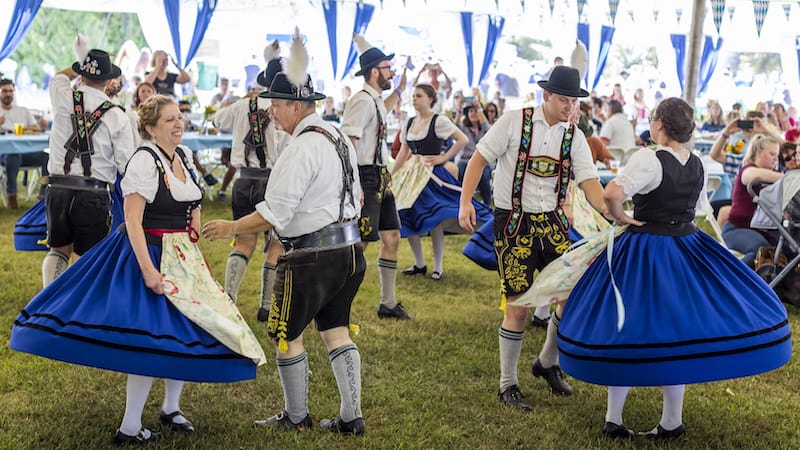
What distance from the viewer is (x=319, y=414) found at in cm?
366

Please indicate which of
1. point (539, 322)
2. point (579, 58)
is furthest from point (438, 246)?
point (579, 58)

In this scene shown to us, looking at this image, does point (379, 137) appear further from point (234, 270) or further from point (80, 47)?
point (80, 47)

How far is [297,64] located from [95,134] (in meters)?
1.86

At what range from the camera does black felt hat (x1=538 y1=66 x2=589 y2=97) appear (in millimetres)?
3580

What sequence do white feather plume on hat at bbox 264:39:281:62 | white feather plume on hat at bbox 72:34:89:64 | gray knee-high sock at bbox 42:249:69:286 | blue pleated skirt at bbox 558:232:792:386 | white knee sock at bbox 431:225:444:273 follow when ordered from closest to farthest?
1. blue pleated skirt at bbox 558:232:792:386
2. gray knee-high sock at bbox 42:249:69:286
3. white feather plume on hat at bbox 72:34:89:64
4. white feather plume on hat at bbox 264:39:281:62
5. white knee sock at bbox 431:225:444:273

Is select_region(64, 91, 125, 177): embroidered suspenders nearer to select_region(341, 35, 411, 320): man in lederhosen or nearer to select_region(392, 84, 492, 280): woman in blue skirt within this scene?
select_region(341, 35, 411, 320): man in lederhosen

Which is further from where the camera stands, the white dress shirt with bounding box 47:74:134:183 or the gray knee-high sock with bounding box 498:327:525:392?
the white dress shirt with bounding box 47:74:134:183

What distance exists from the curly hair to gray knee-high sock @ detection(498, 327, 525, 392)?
1.12m

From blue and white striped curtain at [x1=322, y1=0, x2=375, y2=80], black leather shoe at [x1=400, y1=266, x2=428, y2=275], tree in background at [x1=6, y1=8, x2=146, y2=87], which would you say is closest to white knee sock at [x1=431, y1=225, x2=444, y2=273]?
black leather shoe at [x1=400, y1=266, x2=428, y2=275]

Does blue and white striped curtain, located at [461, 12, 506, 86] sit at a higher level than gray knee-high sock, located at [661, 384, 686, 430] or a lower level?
higher

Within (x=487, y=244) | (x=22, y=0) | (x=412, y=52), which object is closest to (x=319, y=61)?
(x=412, y=52)

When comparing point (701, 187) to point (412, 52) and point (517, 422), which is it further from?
point (412, 52)

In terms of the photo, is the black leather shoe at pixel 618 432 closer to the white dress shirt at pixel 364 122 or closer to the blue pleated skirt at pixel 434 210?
the white dress shirt at pixel 364 122

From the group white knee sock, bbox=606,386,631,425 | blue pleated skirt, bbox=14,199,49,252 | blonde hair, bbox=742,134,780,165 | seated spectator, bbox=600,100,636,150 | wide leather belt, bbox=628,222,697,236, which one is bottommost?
white knee sock, bbox=606,386,631,425
